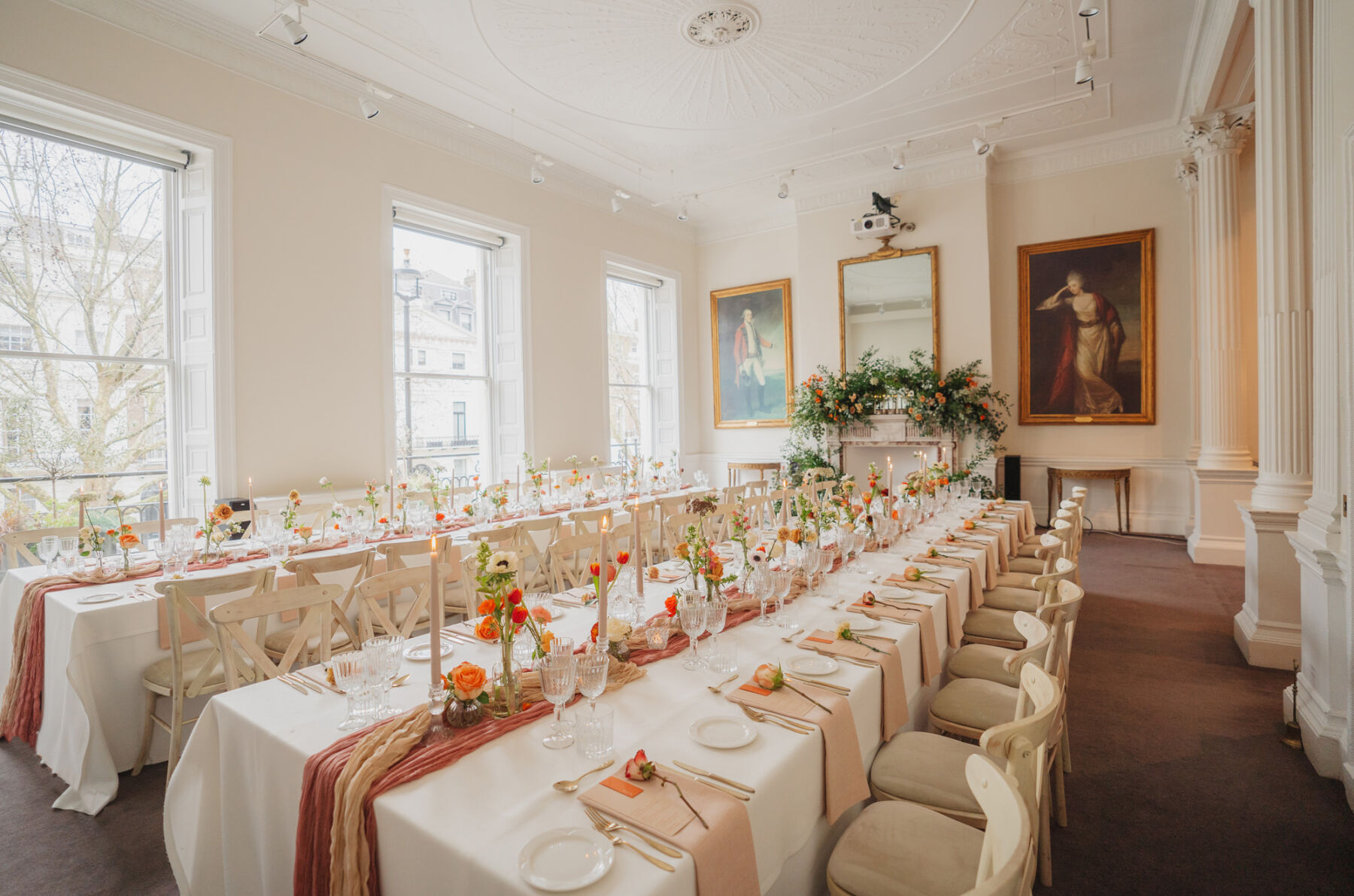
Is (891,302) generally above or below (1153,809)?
above

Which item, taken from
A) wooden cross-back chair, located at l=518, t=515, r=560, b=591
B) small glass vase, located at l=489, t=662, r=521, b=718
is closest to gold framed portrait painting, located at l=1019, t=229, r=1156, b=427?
wooden cross-back chair, located at l=518, t=515, r=560, b=591

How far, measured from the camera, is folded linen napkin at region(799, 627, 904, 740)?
Result: 2.08m

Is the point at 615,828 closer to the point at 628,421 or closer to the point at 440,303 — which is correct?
the point at 440,303

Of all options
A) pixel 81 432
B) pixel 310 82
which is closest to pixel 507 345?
pixel 310 82

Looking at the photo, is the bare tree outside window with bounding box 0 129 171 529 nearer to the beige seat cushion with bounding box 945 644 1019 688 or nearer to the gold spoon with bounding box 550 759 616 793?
the gold spoon with bounding box 550 759 616 793

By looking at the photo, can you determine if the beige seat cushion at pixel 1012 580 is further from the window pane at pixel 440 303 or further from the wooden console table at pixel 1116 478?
the window pane at pixel 440 303

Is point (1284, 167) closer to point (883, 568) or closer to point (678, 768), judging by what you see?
point (883, 568)

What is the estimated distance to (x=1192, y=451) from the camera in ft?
25.0

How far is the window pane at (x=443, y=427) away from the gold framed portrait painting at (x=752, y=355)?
4.19 m

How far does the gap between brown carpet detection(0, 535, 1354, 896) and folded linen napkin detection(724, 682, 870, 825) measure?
1107 mm

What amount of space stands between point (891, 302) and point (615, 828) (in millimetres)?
8674

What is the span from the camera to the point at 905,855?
160 cm

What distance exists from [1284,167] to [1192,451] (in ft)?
16.1

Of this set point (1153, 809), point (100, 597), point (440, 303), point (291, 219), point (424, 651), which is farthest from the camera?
point (440, 303)
